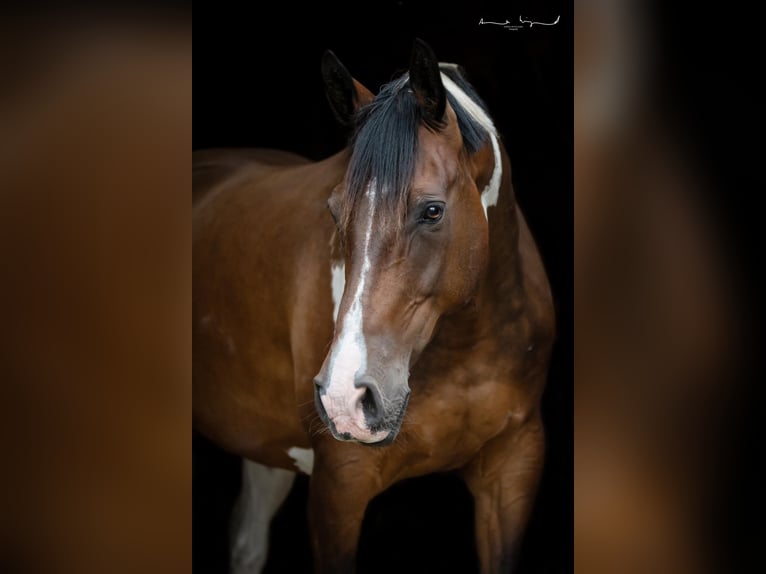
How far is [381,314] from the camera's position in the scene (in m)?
2.15

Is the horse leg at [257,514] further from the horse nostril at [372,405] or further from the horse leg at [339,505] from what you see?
the horse nostril at [372,405]

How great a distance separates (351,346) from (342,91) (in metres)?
0.75

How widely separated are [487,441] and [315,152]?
1.74 m

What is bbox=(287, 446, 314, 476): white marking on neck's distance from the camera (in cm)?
301

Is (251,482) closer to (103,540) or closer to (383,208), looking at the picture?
(103,540)

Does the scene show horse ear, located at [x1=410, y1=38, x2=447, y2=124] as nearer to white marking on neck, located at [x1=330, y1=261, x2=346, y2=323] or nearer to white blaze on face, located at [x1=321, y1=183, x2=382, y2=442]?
white blaze on face, located at [x1=321, y1=183, x2=382, y2=442]

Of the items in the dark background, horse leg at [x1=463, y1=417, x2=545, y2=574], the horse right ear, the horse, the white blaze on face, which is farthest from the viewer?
the dark background

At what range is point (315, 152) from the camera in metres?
4.02

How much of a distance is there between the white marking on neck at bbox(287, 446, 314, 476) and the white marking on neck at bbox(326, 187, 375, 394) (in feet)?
3.20

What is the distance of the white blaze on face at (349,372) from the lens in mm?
2055

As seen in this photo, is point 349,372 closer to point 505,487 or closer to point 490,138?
point 490,138
